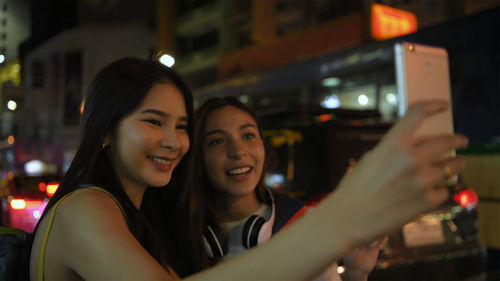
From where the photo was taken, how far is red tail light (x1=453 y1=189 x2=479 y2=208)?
163 inches

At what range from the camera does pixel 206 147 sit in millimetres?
2121

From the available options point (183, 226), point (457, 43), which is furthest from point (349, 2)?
point (183, 226)

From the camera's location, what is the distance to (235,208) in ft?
6.98

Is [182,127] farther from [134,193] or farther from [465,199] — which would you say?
[465,199]

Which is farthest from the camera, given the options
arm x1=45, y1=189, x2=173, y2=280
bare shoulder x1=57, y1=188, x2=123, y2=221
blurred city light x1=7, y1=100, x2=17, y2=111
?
blurred city light x1=7, y1=100, x2=17, y2=111

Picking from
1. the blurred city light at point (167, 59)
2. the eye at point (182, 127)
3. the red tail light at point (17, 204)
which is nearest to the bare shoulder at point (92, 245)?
the eye at point (182, 127)

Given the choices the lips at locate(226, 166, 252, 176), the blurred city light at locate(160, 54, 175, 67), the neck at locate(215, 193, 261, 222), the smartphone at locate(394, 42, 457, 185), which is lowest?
the neck at locate(215, 193, 261, 222)

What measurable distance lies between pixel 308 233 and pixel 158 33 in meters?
18.7

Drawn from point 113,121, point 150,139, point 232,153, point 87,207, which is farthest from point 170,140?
point 232,153

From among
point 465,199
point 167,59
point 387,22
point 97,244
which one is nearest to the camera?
point 97,244

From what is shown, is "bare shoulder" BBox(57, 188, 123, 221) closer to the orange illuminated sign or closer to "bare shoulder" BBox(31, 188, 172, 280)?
"bare shoulder" BBox(31, 188, 172, 280)

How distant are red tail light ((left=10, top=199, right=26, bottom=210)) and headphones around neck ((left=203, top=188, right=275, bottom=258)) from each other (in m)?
5.05

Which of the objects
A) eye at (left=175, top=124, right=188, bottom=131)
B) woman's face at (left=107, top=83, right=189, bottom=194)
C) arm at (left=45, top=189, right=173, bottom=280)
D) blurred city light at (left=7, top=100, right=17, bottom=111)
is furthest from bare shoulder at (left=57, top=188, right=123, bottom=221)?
blurred city light at (left=7, top=100, right=17, bottom=111)

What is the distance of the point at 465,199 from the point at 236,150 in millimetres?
3000
